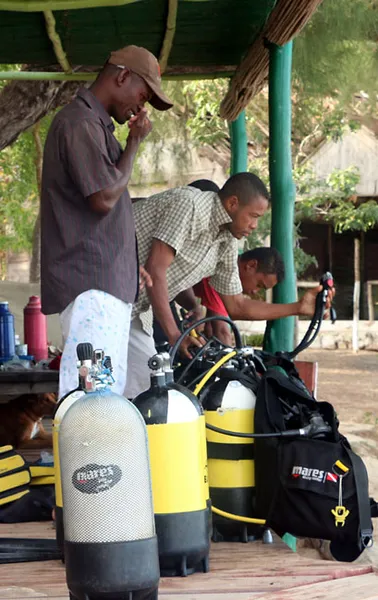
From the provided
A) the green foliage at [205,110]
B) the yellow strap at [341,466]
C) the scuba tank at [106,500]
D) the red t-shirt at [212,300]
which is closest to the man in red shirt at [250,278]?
the red t-shirt at [212,300]

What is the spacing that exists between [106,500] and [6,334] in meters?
3.39

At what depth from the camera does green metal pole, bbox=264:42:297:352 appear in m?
5.09

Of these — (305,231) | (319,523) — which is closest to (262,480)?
(319,523)

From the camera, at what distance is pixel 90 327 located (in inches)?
126

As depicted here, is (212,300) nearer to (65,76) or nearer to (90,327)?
(90,327)

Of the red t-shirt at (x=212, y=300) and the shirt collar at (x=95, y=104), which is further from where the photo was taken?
the red t-shirt at (x=212, y=300)

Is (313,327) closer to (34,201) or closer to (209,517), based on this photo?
(209,517)

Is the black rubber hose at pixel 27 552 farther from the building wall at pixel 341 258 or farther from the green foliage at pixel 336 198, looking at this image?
the building wall at pixel 341 258

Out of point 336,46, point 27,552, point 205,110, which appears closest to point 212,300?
point 27,552

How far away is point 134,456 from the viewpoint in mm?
2367

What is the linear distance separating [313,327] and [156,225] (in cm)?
92

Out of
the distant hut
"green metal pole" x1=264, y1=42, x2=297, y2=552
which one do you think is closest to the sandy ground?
"green metal pole" x1=264, y1=42, x2=297, y2=552

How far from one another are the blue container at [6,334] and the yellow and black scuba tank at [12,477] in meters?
1.56

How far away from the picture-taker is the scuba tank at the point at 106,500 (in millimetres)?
2330
